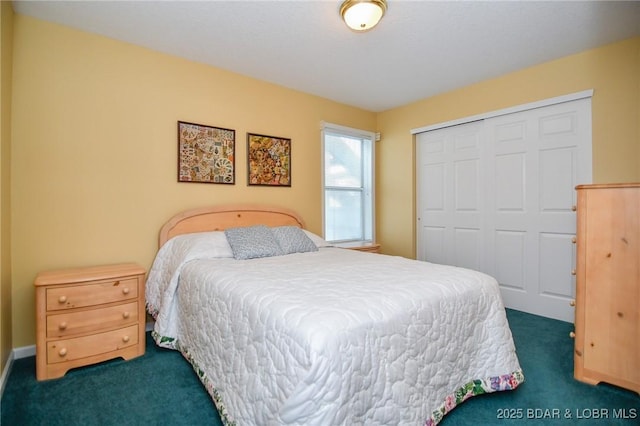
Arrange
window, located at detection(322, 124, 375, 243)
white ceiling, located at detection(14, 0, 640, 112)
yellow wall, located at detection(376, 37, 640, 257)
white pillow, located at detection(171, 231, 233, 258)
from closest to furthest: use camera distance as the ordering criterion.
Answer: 1. white ceiling, located at detection(14, 0, 640, 112)
2. white pillow, located at detection(171, 231, 233, 258)
3. yellow wall, located at detection(376, 37, 640, 257)
4. window, located at detection(322, 124, 375, 243)

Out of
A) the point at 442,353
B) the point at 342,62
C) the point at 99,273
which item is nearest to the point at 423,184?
the point at 342,62

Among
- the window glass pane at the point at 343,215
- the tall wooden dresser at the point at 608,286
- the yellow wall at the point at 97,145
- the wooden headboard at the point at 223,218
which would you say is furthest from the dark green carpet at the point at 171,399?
the window glass pane at the point at 343,215

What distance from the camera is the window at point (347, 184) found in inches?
152

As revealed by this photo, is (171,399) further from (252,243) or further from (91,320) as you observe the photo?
(252,243)

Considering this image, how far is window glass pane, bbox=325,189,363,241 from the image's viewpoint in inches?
153

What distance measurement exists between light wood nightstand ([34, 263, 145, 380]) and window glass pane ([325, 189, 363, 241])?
2248mm

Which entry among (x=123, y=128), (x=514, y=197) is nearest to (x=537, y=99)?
(x=514, y=197)

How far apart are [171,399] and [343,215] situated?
2.82m

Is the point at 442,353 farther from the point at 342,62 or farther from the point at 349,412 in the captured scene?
the point at 342,62

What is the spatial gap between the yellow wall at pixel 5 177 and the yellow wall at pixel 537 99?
12.1 feet

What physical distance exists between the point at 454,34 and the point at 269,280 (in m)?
2.28

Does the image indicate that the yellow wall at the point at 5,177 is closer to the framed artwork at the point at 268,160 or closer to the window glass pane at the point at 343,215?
the framed artwork at the point at 268,160

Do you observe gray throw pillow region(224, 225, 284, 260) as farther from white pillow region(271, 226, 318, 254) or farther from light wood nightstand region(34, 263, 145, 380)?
light wood nightstand region(34, 263, 145, 380)

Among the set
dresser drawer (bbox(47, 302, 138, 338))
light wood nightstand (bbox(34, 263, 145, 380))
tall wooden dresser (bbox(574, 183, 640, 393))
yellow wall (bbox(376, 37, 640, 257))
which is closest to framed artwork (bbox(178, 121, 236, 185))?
light wood nightstand (bbox(34, 263, 145, 380))
